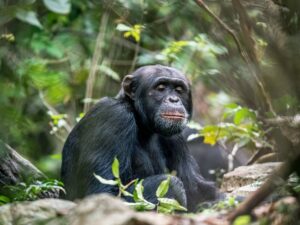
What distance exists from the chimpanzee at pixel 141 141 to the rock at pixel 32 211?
2359mm

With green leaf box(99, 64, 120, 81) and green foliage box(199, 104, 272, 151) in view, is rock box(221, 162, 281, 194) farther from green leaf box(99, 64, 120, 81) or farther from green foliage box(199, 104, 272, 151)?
green leaf box(99, 64, 120, 81)

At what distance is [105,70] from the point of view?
10914mm

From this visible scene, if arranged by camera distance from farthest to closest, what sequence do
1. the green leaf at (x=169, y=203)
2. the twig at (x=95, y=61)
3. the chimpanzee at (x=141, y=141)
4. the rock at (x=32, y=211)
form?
the twig at (x=95, y=61), the chimpanzee at (x=141, y=141), the green leaf at (x=169, y=203), the rock at (x=32, y=211)

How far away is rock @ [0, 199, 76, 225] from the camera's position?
3.82 metres

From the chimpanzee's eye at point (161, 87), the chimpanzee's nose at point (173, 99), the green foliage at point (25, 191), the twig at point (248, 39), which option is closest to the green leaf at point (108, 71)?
the chimpanzee's eye at point (161, 87)

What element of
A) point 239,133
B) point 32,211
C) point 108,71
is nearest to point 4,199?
point 32,211

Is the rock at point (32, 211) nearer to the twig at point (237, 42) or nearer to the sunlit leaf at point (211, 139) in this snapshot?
the twig at point (237, 42)

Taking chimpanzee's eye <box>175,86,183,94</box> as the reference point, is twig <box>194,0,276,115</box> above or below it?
above

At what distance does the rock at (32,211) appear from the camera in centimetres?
382

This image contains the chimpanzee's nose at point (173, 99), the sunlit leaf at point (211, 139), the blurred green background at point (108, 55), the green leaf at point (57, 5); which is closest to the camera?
the blurred green background at point (108, 55)

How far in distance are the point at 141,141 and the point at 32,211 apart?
3.47 metres

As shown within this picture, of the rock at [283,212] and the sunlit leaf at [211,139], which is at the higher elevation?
the rock at [283,212]

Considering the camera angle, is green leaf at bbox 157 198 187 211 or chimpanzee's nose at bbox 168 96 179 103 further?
chimpanzee's nose at bbox 168 96 179 103

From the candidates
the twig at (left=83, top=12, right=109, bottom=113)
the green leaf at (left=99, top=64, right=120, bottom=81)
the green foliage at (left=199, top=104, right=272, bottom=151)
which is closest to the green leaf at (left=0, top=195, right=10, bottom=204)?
the green foliage at (left=199, top=104, right=272, bottom=151)
